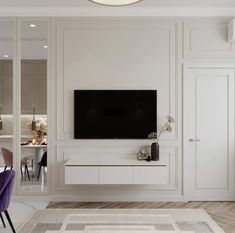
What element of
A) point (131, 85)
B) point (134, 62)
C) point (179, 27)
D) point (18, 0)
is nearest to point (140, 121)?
point (131, 85)

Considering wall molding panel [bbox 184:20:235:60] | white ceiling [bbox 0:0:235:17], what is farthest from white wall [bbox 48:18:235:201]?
white ceiling [bbox 0:0:235:17]

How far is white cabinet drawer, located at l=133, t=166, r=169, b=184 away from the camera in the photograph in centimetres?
441

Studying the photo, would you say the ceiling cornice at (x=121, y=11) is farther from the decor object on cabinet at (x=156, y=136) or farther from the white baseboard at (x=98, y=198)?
the white baseboard at (x=98, y=198)

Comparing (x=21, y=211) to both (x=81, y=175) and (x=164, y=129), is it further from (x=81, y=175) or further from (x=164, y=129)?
(x=164, y=129)

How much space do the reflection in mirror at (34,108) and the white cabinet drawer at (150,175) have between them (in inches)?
57.4

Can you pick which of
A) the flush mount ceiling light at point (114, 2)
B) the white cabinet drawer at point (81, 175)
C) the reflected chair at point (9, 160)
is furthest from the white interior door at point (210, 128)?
the reflected chair at point (9, 160)


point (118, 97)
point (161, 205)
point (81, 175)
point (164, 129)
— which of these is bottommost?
point (161, 205)

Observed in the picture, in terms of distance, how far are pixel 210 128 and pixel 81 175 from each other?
83.4 inches

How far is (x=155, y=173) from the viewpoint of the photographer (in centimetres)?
442

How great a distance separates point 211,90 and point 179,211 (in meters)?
1.91

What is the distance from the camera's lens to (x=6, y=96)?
16.0 feet

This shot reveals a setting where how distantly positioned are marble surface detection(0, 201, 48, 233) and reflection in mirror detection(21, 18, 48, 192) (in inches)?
9.9

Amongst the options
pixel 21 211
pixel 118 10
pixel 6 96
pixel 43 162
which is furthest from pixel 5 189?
pixel 118 10

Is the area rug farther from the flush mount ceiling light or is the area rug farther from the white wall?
the flush mount ceiling light
